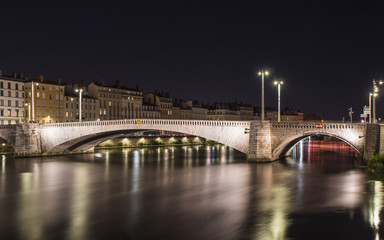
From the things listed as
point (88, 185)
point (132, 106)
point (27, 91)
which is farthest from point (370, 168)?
point (132, 106)

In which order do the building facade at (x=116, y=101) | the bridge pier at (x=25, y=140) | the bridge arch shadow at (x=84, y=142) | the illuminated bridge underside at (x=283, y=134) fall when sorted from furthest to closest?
the building facade at (x=116, y=101) < the bridge arch shadow at (x=84, y=142) < the bridge pier at (x=25, y=140) < the illuminated bridge underside at (x=283, y=134)

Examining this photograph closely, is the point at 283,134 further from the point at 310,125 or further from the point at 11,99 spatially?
the point at 11,99

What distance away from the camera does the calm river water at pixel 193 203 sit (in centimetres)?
1811

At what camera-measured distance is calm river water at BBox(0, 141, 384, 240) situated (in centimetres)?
1811

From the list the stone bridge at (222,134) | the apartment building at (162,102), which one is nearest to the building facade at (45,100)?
the stone bridge at (222,134)

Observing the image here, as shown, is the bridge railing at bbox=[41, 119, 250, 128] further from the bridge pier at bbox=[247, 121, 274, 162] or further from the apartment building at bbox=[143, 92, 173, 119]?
the apartment building at bbox=[143, 92, 173, 119]

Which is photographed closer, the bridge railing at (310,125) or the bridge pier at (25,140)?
the bridge railing at (310,125)

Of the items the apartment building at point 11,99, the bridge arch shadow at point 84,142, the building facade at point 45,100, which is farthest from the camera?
the building facade at point 45,100

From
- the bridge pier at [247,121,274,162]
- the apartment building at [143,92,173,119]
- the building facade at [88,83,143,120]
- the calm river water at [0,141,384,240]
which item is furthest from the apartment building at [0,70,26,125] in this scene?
the bridge pier at [247,121,274,162]

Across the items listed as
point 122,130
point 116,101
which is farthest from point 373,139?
point 116,101

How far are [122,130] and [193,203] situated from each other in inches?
1122

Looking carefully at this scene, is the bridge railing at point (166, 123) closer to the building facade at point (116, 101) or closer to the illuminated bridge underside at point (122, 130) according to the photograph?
the illuminated bridge underside at point (122, 130)

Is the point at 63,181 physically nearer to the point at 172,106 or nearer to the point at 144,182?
the point at 144,182

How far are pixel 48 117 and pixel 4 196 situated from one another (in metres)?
46.3
